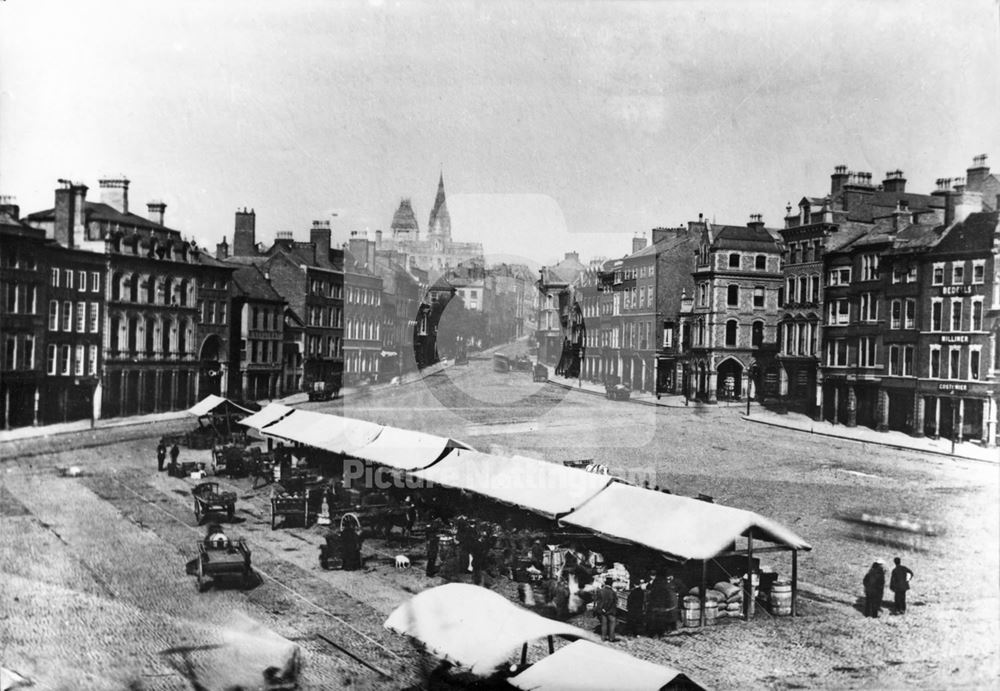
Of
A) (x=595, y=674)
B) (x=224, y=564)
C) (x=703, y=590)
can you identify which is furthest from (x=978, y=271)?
(x=224, y=564)

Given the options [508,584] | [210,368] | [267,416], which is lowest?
[508,584]

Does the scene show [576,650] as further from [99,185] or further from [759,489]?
[99,185]

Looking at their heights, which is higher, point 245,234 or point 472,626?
point 245,234

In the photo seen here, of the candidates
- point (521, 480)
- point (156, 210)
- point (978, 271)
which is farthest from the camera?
point (156, 210)

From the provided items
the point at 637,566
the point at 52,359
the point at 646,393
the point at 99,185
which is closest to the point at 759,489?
the point at 646,393

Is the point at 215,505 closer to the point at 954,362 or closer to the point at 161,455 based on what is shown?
the point at 161,455

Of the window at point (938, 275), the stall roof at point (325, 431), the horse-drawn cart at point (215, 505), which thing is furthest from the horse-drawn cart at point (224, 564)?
the window at point (938, 275)

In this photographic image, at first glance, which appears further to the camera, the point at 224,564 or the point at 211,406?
the point at 211,406
